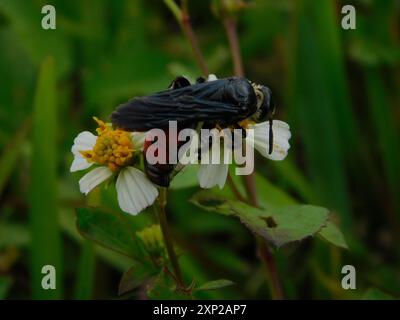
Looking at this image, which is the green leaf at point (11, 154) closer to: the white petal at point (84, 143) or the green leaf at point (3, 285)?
the green leaf at point (3, 285)

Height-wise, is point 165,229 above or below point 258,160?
below

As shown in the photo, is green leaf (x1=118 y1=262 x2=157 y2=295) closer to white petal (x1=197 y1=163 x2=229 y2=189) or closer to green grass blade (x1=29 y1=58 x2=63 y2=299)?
white petal (x1=197 y1=163 x2=229 y2=189)

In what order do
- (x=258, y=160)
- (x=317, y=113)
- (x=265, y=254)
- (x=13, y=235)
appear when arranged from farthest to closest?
(x=258, y=160), (x=317, y=113), (x=13, y=235), (x=265, y=254)

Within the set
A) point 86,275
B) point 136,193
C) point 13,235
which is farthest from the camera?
point 13,235

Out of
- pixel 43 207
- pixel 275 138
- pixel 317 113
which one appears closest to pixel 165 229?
pixel 275 138

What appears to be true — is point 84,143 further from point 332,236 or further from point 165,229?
point 332,236

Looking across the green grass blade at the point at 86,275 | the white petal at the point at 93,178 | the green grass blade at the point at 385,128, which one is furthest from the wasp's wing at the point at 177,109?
the green grass blade at the point at 385,128

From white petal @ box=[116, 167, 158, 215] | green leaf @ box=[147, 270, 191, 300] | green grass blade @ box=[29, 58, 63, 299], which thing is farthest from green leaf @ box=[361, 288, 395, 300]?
green grass blade @ box=[29, 58, 63, 299]
